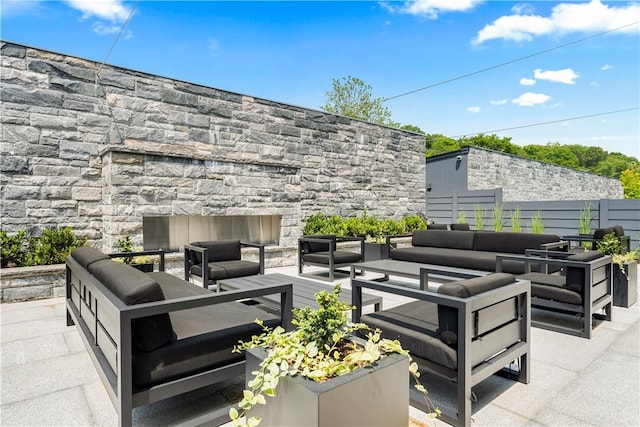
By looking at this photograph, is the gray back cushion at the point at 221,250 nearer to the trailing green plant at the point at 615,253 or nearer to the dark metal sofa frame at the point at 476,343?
the dark metal sofa frame at the point at 476,343

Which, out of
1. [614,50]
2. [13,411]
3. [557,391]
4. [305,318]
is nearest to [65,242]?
[13,411]

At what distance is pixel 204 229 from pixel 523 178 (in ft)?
43.4

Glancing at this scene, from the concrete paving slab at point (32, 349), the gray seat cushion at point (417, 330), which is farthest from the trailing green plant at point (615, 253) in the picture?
the concrete paving slab at point (32, 349)

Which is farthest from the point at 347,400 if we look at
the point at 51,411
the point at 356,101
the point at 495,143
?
the point at 495,143

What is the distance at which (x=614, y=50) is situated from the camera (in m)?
10.6

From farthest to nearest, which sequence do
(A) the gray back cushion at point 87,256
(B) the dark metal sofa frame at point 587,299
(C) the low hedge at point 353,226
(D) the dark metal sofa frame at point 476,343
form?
(C) the low hedge at point 353,226
(B) the dark metal sofa frame at point 587,299
(A) the gray back cushion at point 87,256
(D) the dark metal sofa frame at point 476,343

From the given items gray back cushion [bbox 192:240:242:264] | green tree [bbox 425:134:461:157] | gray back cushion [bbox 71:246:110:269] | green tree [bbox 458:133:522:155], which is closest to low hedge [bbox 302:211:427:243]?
gray back cushion [bbox 192:240:242:264]

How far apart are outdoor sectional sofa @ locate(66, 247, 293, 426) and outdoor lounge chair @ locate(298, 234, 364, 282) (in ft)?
10.5

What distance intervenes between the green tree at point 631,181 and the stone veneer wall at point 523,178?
11335 millimetres

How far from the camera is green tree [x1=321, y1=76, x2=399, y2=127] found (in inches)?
761

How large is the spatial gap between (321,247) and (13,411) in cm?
458

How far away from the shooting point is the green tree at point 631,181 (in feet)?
88.9

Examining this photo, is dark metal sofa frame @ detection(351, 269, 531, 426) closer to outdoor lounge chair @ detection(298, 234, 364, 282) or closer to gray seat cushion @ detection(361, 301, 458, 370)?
gray seat cushion @ detection(361, 301, 458, 370)

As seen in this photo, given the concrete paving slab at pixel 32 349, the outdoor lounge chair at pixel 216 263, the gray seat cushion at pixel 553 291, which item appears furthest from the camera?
the outdoor lounge chair at pixel 216 263
